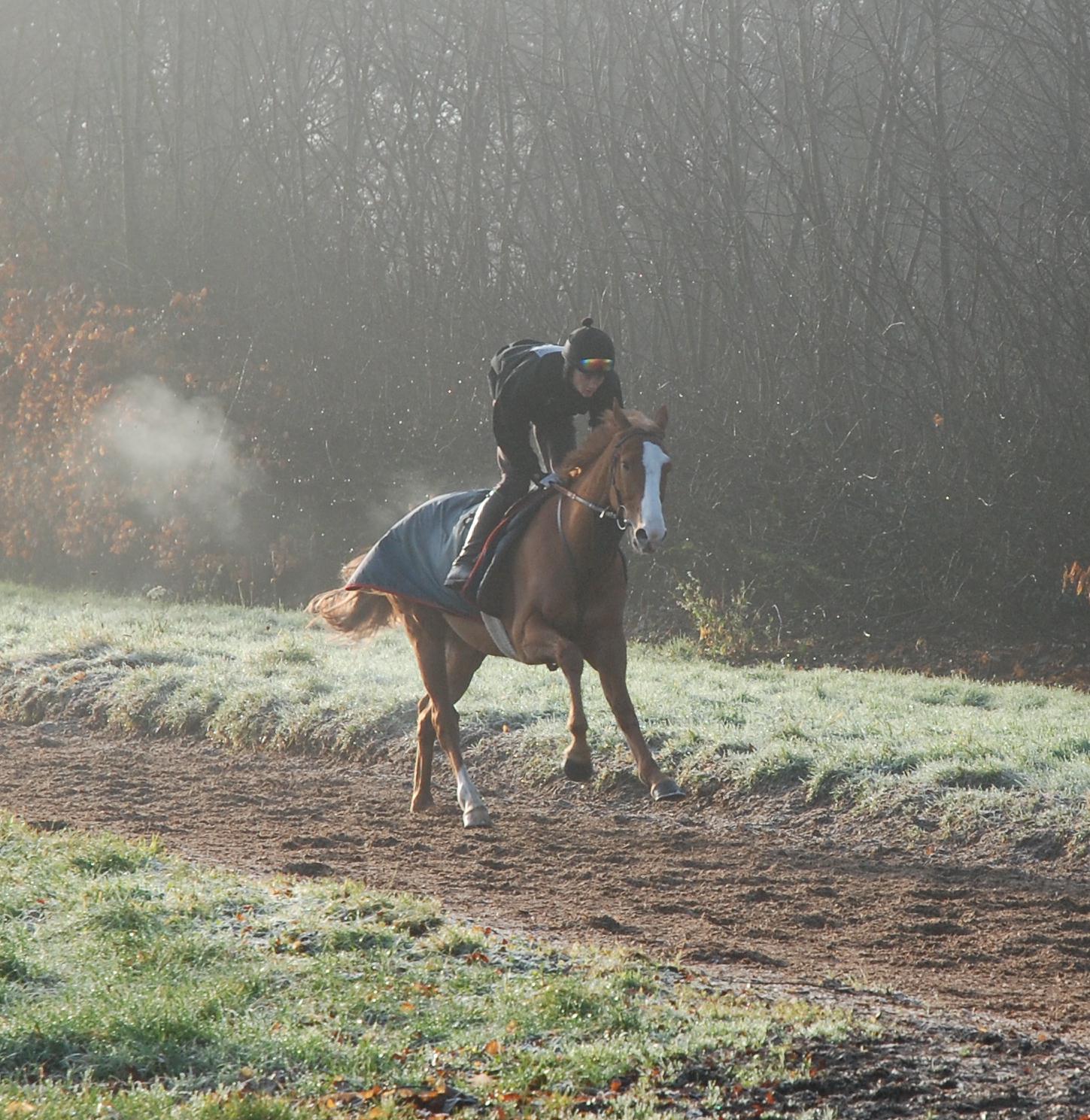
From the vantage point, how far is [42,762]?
10.0 m

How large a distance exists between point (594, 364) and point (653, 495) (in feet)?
3.40

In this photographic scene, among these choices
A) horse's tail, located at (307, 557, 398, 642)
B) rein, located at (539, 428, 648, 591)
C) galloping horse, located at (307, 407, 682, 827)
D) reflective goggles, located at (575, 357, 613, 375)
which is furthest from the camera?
horse's tail, located at (307, 557, 398, 642)

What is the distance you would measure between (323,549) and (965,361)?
31.4 feet

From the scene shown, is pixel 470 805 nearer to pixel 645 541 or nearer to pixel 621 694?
pixel 621 694

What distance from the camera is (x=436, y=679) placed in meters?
8.67

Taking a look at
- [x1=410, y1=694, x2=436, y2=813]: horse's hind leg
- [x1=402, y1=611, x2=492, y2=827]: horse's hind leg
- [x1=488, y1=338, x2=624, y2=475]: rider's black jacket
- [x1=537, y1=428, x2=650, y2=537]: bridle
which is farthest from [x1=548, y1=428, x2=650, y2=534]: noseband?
[x1=410, y1=694, x2=436, y2=813]: horse's hind leg

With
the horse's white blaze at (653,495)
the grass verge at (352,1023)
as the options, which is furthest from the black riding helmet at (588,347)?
the grass verge at (352,1023)

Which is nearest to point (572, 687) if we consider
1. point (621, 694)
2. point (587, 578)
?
point (621, 694)

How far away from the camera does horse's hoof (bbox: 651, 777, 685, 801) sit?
284 inches

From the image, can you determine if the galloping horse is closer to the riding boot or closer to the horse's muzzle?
the horse's muzzle

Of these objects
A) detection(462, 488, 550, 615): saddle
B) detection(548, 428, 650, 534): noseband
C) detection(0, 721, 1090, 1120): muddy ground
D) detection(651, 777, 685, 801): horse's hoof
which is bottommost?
detection(0, 721, 1090, 1120): muddy ground

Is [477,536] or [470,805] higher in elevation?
[477,536]

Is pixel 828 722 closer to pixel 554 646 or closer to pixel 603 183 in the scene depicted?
pixel 554 646

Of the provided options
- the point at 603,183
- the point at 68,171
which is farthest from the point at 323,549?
the point at 68,171
